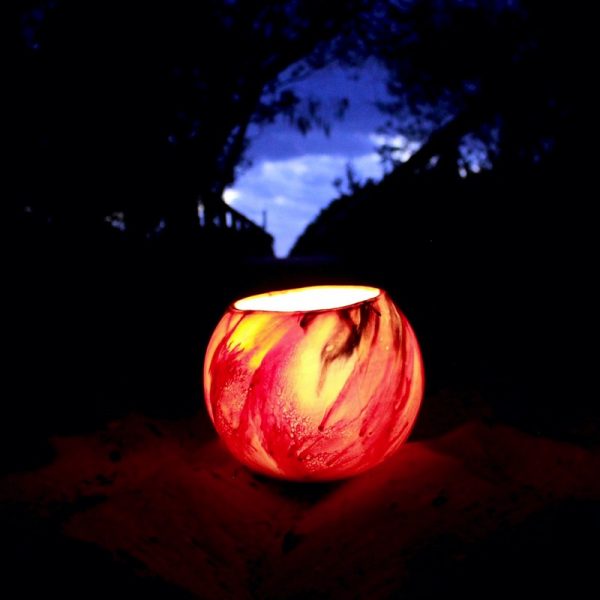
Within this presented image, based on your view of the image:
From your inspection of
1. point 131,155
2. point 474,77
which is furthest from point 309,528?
point 474,77

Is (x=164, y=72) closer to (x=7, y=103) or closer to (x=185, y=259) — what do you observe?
(x=7, y=103)

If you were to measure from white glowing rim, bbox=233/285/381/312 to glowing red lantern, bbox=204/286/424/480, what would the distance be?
38cm

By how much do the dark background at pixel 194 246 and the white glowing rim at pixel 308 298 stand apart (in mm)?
805

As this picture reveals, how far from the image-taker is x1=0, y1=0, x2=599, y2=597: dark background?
237 cm

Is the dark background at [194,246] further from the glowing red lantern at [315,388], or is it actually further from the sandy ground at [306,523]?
the glowing red lantern at [315,388]

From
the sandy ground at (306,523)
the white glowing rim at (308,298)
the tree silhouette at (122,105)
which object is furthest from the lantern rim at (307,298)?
the tree silhouette at (122,105)

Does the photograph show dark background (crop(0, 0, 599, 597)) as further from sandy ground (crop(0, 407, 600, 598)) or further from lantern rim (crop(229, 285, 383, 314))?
lantern rim (crop(229, 285, 383, 314))

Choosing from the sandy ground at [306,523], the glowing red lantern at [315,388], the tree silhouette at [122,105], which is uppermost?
the tree silhouette at [122,105]

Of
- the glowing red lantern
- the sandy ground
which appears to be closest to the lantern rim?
the glowing red lantern

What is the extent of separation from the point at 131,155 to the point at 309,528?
14.3ft

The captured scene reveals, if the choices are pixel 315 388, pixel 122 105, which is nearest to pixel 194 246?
pixel 122 105

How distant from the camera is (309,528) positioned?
177 cm

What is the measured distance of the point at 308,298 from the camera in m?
2.45

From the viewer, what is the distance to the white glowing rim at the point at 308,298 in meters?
2.27
